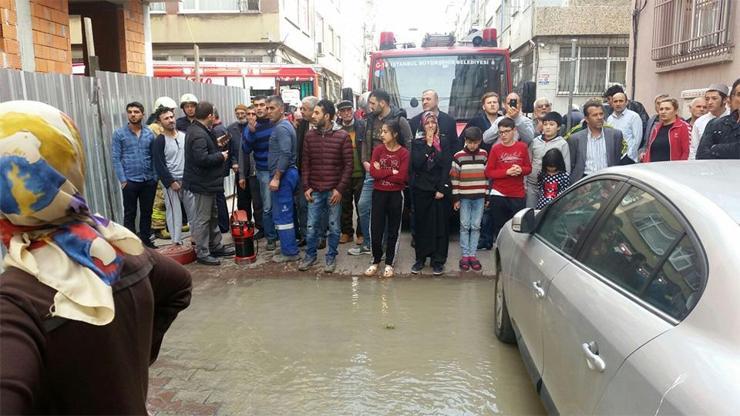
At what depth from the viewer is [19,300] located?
115 cm

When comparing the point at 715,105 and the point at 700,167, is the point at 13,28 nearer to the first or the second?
the point at 700,167

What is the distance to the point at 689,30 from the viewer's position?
32.0 ft

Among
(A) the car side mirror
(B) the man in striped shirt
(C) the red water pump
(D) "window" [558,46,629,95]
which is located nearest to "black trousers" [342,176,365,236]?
(C) the red water pump

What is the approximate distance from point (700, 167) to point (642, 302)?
955 millimetres

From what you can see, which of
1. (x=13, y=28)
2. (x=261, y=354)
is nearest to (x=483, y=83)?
(x=261, y=354)

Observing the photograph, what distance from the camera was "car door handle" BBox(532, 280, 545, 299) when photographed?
2888 mm

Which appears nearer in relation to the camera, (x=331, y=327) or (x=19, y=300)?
(x=19, y=300)

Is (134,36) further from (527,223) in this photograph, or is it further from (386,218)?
(527,223)

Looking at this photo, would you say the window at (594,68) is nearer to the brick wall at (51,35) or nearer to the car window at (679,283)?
the brick wall at (51,35)

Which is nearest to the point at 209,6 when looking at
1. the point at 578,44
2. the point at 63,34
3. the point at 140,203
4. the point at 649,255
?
the point at 578,44

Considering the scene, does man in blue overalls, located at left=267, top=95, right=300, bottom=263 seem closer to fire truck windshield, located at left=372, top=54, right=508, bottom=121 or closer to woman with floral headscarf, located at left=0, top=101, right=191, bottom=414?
fire truck windshield, located at left=372, top=54, right=508, bottom=121

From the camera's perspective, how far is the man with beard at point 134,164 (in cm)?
657

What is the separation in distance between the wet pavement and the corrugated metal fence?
2067 mm

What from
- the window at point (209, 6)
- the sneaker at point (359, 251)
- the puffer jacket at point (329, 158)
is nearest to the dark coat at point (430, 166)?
the puffer jacket at point (329, 158)
